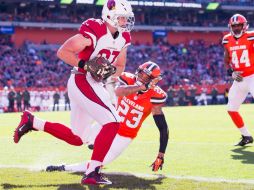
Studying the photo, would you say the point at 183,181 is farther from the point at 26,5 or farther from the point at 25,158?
the point at 26,5

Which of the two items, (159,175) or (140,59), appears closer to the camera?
(159,175)

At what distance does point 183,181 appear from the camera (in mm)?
5418

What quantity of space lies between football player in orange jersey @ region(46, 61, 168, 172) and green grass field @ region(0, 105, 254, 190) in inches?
8.1

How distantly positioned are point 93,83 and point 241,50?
4400 mm

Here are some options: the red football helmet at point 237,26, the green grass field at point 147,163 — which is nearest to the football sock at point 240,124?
the green grass field at point 147,163

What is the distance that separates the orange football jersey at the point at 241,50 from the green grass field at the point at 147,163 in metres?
1.39

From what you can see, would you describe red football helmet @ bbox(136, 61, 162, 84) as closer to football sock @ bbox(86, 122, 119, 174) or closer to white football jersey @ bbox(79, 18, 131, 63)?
white football jersey @ bbox(79, 18, 131, 63)

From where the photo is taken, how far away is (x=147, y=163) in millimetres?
6930

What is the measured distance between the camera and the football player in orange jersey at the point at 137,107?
6.03m

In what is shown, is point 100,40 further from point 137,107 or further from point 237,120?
point 237,120

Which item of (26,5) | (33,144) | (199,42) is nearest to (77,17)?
(26,5)

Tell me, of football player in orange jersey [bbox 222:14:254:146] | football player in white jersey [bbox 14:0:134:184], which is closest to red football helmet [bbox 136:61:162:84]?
football player in white jersey [bbox 14:0:134:184]

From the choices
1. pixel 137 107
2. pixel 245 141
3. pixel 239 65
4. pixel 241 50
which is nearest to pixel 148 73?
pixel 137 107

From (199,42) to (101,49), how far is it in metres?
41.7
